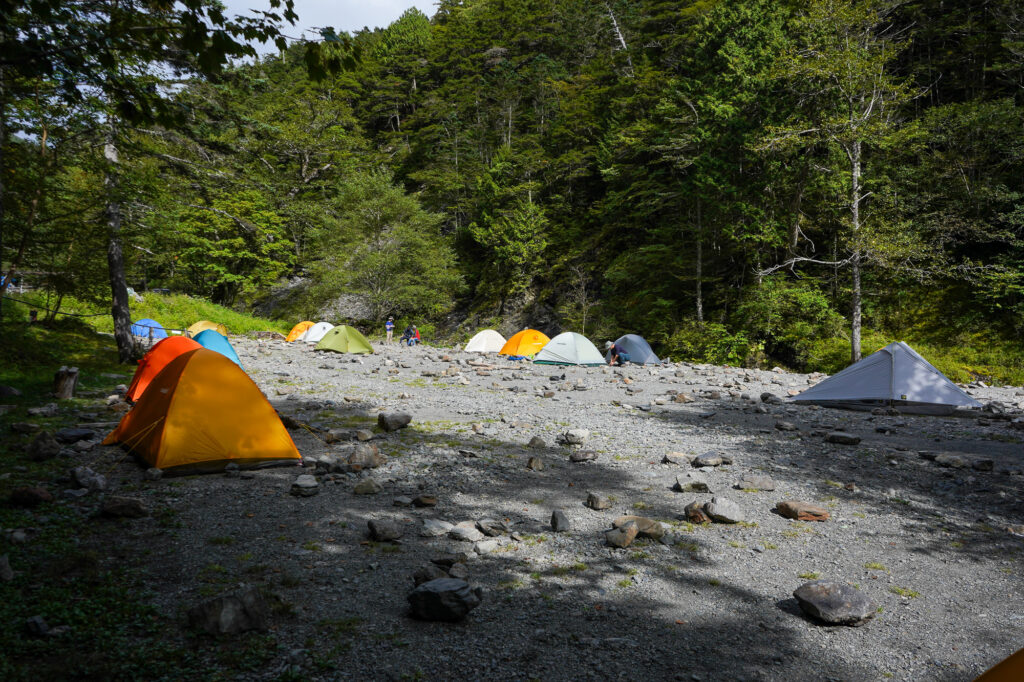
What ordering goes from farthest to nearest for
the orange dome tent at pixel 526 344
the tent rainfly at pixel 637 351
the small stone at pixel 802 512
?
the orange dome tent at pixel 526 344 → the tent rainfly at pixel 637 351 → the small stone at pixel 802 512

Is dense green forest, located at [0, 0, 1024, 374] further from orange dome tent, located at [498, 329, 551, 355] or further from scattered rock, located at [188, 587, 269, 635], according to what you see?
orange dome tent, located at [498, 329, 551, 355]

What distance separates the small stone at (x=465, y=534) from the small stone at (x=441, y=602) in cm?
122

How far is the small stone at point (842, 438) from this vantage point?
8102 millimetres

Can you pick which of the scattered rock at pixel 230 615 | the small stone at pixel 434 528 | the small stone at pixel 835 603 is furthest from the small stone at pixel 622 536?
the scattered rock at pixel 230 615

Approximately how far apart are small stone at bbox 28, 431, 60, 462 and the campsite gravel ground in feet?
2.14

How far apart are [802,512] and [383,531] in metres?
4.39

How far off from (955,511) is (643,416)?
557 centimetres

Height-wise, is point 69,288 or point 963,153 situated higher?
point 963,153

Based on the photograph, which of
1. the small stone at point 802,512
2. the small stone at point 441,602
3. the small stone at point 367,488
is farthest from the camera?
the small stone at point 367,488

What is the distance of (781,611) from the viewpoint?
358 centimetres

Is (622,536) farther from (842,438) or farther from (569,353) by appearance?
(569,353)

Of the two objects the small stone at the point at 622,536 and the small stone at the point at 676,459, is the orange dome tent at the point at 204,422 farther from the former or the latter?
the small stone at the point at 676,459

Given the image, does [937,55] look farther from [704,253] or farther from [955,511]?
[955,511]

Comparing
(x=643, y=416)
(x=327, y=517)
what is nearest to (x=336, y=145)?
(x=643, y=416)
